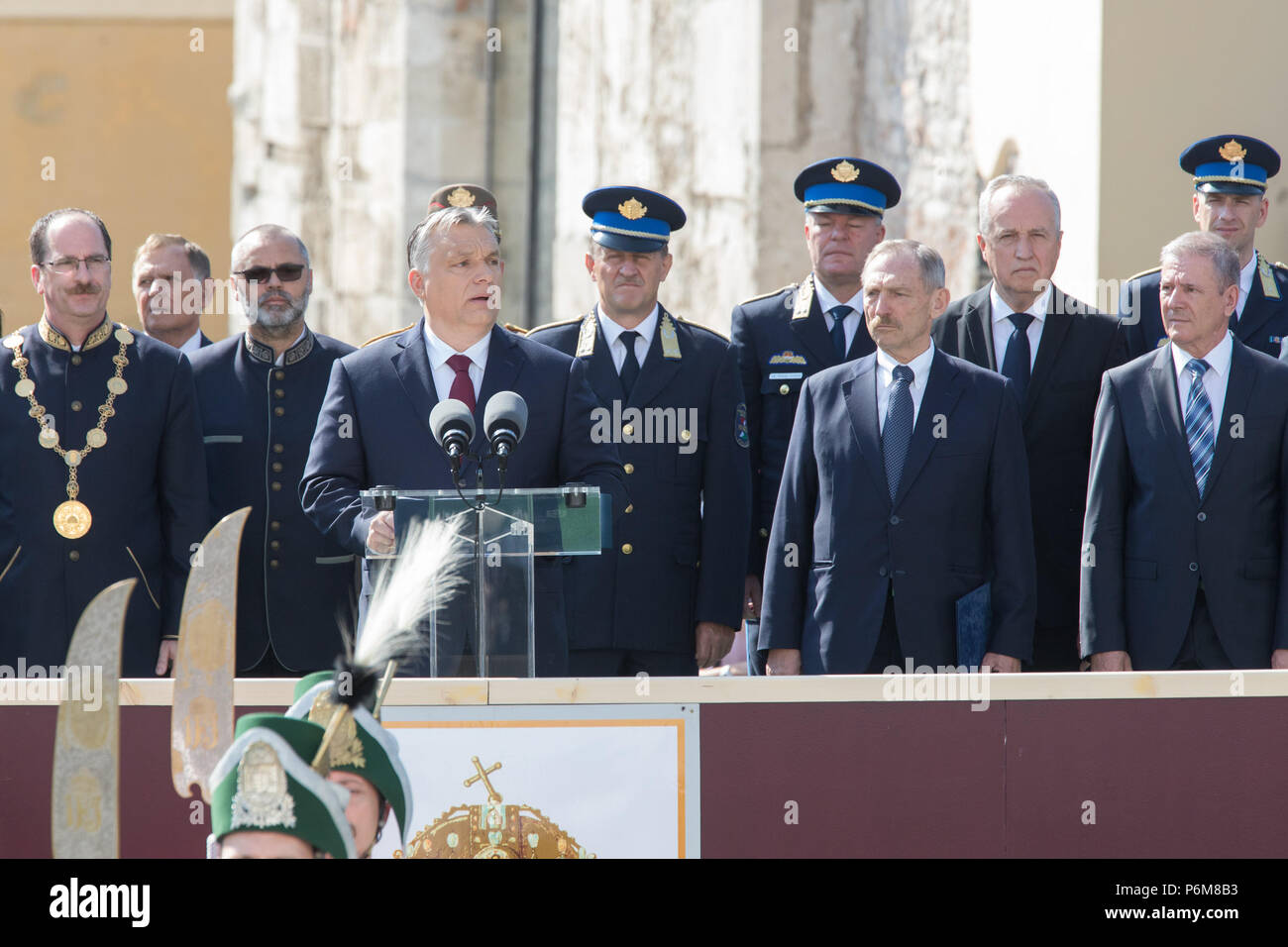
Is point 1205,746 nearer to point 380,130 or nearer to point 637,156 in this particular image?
point 637,156

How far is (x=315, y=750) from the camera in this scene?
2.76 meters

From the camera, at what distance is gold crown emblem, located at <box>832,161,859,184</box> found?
6.09m

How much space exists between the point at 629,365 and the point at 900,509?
3.47 ft

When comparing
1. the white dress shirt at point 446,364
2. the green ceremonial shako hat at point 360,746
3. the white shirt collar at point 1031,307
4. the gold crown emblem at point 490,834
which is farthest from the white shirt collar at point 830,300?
the green ceremonial shako hat at point 360,746

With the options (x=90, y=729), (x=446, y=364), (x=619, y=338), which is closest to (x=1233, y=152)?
(x=619, y=338)

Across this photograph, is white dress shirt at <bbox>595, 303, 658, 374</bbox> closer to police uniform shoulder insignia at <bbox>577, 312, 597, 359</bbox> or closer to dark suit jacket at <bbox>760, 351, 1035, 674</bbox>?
police uniform shoulder insignia at <bbox>577, 312, 597, 359</bbox>

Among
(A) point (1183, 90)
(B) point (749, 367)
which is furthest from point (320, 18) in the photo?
(B) point (749, 367)

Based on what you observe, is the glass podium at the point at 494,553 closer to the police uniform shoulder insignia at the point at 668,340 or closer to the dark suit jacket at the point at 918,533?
the dark suit jacket at the point at 918,533

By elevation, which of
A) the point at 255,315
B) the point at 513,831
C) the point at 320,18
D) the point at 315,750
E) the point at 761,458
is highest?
the point at 320,18

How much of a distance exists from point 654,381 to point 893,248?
33.3 inches

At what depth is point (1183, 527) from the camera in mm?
5086

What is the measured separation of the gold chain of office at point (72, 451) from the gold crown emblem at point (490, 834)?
5.91 ft

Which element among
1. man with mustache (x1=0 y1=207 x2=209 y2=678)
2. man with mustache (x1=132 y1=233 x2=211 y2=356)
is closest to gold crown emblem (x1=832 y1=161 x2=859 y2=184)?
man with mustache (x1=0 y1=207 x2=209 y2=678)

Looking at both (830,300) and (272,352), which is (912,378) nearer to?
(830,300)
